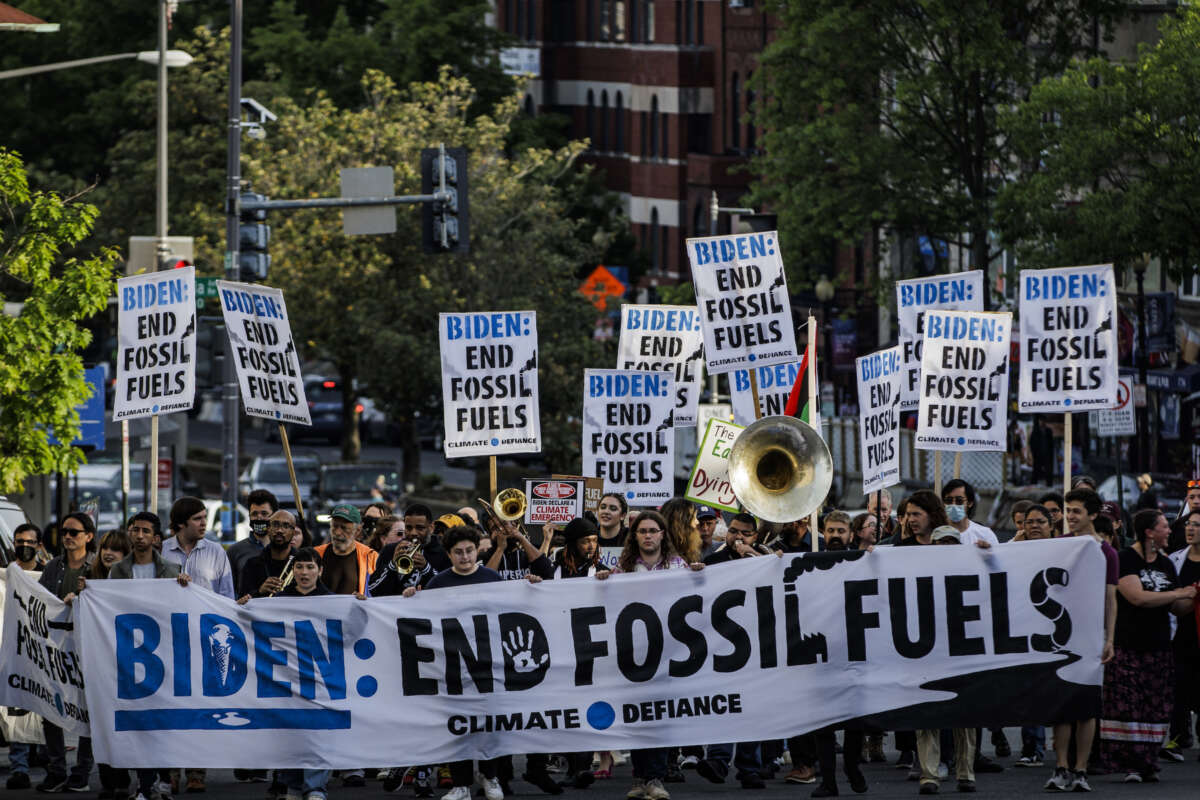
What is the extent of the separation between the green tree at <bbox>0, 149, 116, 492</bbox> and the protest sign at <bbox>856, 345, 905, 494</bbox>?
6.97m

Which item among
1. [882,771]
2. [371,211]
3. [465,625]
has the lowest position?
[882,771]

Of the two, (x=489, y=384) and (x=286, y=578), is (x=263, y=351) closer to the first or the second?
(x=489, y=384)

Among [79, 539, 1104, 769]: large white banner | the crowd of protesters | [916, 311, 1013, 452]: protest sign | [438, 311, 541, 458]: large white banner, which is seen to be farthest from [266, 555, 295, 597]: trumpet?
[916, 311, 1013, 452]: protest sign

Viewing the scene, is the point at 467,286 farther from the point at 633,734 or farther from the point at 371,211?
the point at 633,734

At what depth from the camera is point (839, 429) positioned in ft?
143

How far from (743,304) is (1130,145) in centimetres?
1596

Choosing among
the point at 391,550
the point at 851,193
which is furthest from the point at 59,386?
the point at 851,193

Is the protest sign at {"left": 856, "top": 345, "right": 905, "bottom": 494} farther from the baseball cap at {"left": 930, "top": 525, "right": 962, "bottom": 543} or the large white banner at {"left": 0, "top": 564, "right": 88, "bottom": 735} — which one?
the large white banner at {"left": 0, "top": 564, "right": 88, "bottom": 735}

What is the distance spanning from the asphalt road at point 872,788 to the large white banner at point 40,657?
621 millimetres

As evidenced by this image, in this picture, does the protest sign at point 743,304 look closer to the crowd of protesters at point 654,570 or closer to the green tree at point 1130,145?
the crowd of protesters at point 654,570

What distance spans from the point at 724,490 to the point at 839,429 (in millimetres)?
23756

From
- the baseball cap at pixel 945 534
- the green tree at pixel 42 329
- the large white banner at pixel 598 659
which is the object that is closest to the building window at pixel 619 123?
the green tree at pixel 42 329

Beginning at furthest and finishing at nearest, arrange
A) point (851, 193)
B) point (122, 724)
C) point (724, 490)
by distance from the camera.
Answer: point (851, 193)
point (724, 490)
point (122, 724)

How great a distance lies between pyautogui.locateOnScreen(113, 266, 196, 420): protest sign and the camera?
1811 cm
